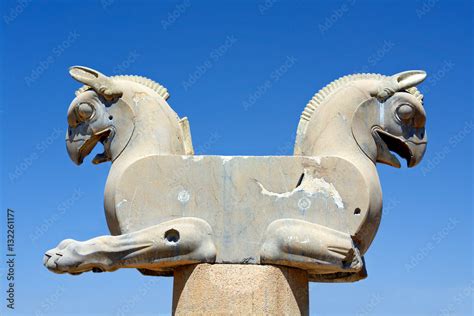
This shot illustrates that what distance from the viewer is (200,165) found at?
9.32 m

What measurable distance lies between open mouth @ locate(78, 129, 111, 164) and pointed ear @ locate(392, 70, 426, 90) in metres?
3.36

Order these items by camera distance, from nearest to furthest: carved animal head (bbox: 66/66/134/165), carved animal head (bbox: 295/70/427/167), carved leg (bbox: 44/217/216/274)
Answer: carved leg (bbox: 44/217/216/274) < carved animal head (bbox: 295/70/427/167) < carved animal head (bbox: 66/66/134/165)

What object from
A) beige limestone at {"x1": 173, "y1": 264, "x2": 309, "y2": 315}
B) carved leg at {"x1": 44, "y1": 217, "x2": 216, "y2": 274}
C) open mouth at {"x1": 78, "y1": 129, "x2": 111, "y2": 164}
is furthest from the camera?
open mouth at {"x1": 78, "y1": 129, "x2": 111, "y2": 164}

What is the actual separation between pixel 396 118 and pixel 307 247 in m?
1.91

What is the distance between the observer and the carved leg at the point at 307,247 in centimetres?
894

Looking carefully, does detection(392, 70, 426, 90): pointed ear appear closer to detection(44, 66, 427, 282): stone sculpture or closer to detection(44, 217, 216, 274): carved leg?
detection(44, 66, 427, 282): stone sculpture

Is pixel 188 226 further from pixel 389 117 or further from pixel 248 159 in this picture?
pixel 389 117

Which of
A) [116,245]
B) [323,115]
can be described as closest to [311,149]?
[323,115]

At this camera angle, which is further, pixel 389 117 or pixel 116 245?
pixel 389 117

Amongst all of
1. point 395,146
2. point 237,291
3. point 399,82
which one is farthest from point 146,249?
point 399,82

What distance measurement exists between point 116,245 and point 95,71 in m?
2.05

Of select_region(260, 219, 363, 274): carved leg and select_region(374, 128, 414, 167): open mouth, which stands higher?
select_region(374, 128, 414, 167): open mouth

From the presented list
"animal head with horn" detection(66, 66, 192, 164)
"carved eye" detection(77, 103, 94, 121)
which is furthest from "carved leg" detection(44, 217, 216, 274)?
"carved eye" detection(77, 103, 94, 121)

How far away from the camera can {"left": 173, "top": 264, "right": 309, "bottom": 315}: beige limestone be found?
8.90 m
